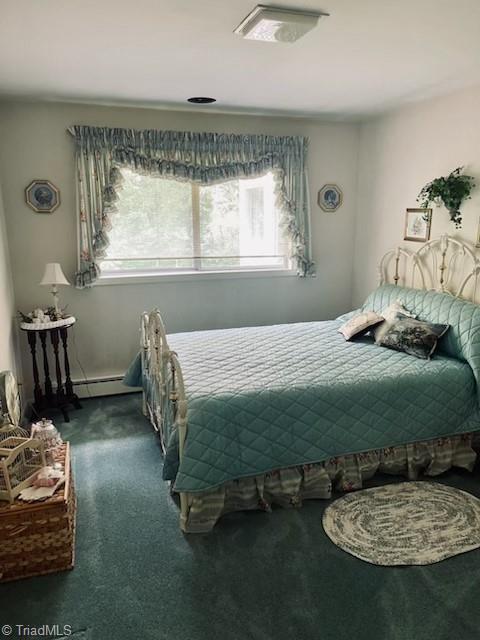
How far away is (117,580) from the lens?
207cm

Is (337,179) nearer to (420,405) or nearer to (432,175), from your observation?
(432,175)

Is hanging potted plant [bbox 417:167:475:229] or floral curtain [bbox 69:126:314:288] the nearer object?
hanging potted plant [bbox 417:167:475:229]

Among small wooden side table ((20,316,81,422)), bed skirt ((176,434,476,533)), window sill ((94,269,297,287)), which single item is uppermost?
window sill ((94,269,297,287))

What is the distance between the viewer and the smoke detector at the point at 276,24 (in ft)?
6.63

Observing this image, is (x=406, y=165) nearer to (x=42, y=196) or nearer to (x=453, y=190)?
(x=453, y=190)

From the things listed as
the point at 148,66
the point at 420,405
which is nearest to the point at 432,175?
the point at 420,405

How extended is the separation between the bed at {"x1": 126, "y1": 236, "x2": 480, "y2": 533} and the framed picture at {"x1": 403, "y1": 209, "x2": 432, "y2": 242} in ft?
1.32

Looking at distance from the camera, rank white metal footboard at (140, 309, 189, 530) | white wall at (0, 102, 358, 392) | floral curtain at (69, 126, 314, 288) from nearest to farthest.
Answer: white metal footboard at (140, 309, 189, 530) < white wall at (0, 102, 358, 392) < floral curtain at (69, 126, 314, 288)

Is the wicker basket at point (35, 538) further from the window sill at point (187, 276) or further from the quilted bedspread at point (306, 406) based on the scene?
the window sill at point (187, 276)

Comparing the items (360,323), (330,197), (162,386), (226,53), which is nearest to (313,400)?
(162,386)

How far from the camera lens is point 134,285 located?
414 centimetres

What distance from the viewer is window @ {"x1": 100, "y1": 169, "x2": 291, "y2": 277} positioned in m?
4.10

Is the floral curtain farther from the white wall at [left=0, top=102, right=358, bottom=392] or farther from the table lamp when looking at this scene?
the table lamp

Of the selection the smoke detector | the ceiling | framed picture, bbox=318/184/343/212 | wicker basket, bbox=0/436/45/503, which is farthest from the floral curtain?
wicker basket, bbox=0/436/45/503
